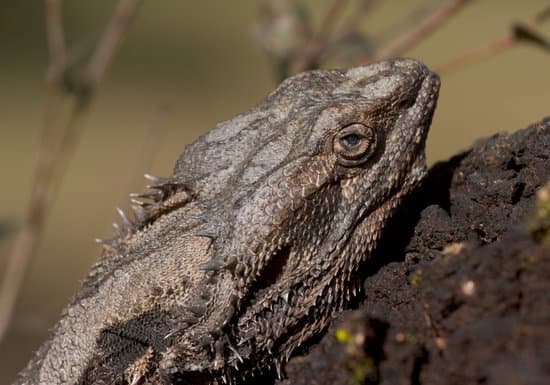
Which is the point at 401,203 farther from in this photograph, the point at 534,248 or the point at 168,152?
the point at 168,152

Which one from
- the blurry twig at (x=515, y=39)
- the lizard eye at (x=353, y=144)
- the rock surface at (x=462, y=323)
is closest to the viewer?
the rock surface at (x=462, y=323)

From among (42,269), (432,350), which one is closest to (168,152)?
(42,269)

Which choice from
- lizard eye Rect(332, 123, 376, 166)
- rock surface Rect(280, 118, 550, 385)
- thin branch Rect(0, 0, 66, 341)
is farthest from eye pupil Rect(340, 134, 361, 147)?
thin branch Rect(0, 0, 66, 341)

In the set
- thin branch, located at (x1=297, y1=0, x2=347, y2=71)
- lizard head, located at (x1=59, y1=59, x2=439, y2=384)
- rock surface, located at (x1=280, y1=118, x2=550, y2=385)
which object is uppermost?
thin branch, located at (x1=297, y1=0, x2=347, y2=71)

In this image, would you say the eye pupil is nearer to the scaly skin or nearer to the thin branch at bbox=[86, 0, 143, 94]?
the scaly skin

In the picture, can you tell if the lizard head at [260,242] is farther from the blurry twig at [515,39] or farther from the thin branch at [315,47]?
the thin branch at [315,47]

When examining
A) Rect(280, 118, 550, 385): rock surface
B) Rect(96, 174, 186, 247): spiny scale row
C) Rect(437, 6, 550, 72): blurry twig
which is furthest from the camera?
Rect(437, 6, 550, 72): blurry twig

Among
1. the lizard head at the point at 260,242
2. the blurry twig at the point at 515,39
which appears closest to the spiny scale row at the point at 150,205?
the lizard head at the point at 260,242

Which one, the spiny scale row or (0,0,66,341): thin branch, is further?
(0,0,66,341): thin branch
